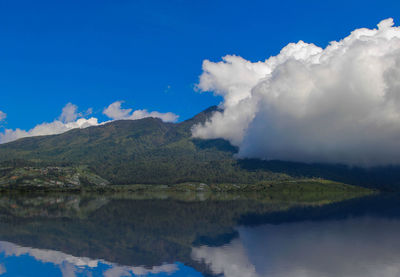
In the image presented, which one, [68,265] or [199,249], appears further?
[199,249]

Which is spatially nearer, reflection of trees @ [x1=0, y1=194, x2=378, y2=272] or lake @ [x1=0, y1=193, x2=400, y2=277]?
lake @ [x1=0, y1=193, x2=400, y2=277]

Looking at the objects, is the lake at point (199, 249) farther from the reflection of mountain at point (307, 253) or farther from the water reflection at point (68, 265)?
the water reflection at point (68, 265)

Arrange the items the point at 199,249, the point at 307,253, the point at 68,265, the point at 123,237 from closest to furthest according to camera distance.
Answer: the point at 68,265 → the point at 307,253 → the point at 199,249 → the point at 123,237

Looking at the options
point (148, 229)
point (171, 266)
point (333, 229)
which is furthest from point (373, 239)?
point (148, 229)

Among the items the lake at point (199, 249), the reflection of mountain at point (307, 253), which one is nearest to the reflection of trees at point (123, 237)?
the lake at point (199, 249)

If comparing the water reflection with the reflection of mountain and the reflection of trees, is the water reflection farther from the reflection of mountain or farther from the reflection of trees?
the reflection of mountain

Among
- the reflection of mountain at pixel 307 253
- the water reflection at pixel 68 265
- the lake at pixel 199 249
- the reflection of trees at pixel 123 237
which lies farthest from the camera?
the reflection of trees at pixel 123 237

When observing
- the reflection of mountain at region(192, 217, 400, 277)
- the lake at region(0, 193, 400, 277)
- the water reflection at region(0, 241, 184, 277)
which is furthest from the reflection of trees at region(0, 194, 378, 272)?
the reflection of mountain at region(192, 217, 400, 277)

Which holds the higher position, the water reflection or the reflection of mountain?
the reflection of mountain

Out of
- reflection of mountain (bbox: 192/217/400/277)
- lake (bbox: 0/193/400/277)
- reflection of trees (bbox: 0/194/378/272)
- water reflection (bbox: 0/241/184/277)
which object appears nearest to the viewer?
reflection of mountain (bbox: 192/217/400/277)

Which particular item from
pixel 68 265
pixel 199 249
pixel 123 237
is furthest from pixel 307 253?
pixel 68 265

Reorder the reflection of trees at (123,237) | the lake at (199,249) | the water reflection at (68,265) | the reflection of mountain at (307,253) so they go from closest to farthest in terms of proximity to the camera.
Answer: the reflection of mountain at (307,253)
the water reflection at (68,265)
the lake at (199,249)
the reflection of trees at (123,237)

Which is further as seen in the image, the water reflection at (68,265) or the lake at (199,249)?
the lake at (199,249)

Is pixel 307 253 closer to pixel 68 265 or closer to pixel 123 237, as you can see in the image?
pixel 123 237
